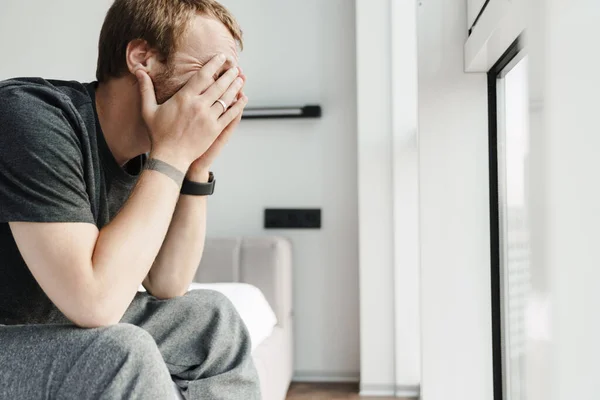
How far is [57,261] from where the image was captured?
79 centimetres

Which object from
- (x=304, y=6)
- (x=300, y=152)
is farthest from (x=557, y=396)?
→ (x=304, y=6)

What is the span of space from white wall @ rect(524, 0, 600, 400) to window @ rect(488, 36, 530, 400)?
89 cm

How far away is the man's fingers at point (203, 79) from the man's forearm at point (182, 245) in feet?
0.61

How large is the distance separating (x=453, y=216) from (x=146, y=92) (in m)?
0.72

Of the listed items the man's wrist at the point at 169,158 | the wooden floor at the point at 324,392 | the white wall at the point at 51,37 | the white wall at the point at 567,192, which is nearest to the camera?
the white wall at the point at 567,192

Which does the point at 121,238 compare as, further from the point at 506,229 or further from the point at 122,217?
the point at 506,229

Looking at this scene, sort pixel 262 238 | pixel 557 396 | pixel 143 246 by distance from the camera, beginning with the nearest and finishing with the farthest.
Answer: pixel 557 396 → pixel 143 246 → pixel 262 238

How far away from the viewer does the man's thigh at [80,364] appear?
71cm

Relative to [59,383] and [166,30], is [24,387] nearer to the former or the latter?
[59,383]

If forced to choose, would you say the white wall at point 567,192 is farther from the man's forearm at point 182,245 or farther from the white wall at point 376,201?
the white wall at point 376,201

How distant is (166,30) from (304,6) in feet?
5.21

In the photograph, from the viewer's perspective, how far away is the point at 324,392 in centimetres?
234

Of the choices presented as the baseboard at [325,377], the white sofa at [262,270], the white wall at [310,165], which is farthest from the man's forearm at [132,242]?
the baseboard at [325,377]

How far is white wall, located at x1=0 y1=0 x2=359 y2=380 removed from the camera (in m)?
2.48
